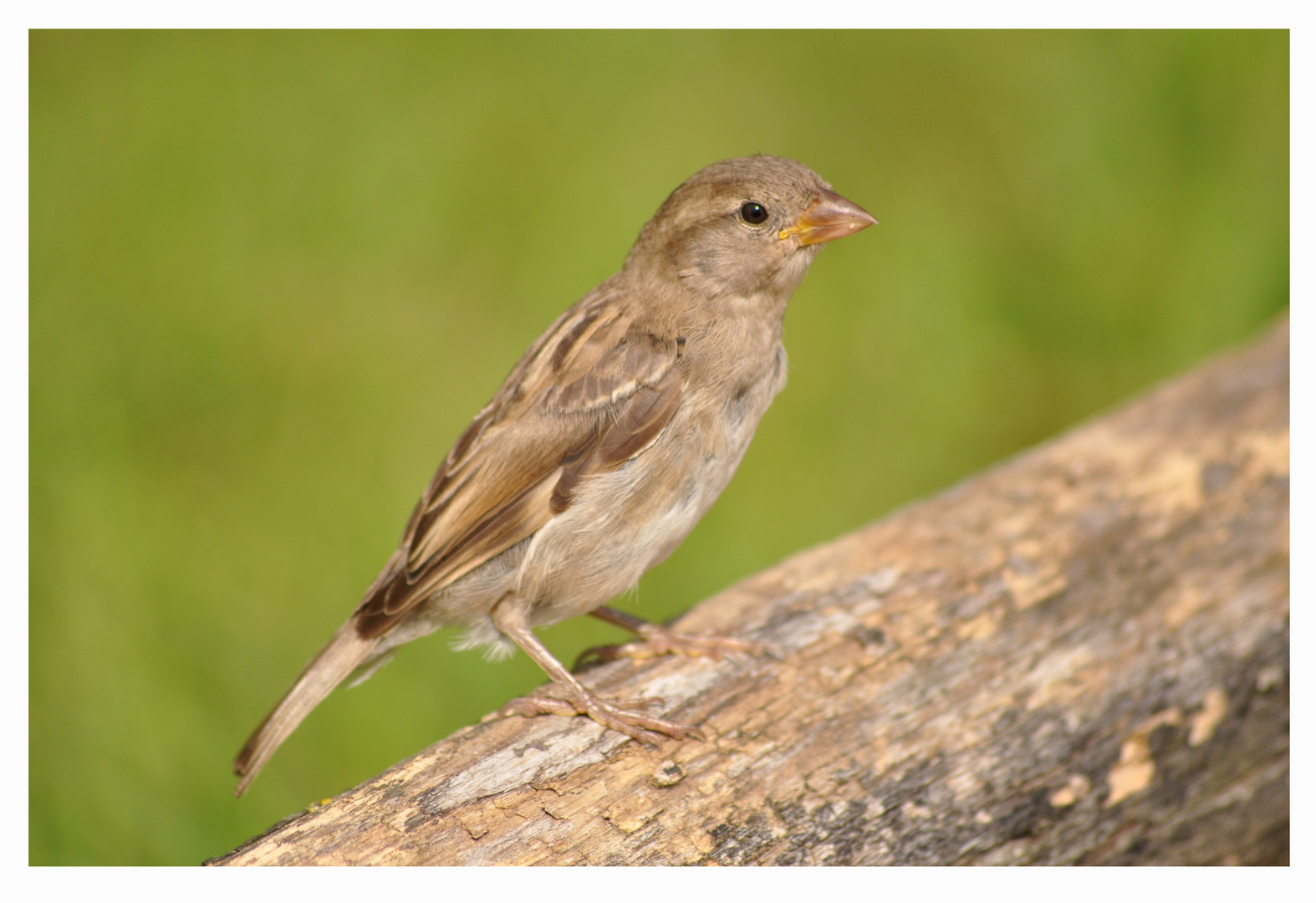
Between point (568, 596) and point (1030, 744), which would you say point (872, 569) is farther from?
point (568, 596)

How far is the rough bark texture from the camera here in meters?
2.96

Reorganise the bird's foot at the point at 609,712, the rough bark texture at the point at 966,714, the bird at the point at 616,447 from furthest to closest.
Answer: the bird at the point at 616,447
the bird's foot at the point at 609,712
the rough bark texture at the point at 966,714

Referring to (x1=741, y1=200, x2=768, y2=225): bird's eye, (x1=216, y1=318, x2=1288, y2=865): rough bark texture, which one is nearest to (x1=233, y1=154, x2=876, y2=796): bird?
(x1=741, y1=200, x2=768, y2=225): bird's eye

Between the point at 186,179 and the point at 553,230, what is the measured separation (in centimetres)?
192

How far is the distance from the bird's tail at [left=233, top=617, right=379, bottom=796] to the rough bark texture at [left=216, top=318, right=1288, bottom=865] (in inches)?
21.1

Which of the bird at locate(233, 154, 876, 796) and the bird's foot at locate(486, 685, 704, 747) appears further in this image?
the bird at locate(233, 154, 876, 796)

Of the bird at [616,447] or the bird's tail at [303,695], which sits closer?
the bird at [616,447]

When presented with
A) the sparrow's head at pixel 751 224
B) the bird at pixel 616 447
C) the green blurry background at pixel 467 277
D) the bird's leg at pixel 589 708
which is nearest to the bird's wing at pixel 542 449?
the bird at pixel 616 447

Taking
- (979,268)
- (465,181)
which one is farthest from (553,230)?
(979,268)

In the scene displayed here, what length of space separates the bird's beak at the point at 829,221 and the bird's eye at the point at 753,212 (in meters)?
0.07

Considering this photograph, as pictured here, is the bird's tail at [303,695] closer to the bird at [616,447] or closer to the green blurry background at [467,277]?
the bird at [616,447]

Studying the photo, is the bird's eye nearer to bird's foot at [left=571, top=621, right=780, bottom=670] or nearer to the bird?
the bird

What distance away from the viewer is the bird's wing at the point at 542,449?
11.0 ft

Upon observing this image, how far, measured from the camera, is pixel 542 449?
11.2ft
